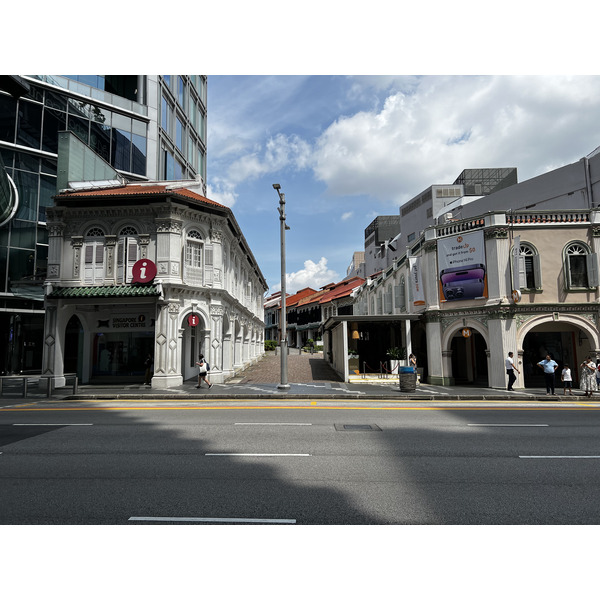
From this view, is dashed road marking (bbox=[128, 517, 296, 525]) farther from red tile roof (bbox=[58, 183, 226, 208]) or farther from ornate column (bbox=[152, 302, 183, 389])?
red tile roof (bbox=[58, 183, 226, 208])

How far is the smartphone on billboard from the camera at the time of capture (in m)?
22.0

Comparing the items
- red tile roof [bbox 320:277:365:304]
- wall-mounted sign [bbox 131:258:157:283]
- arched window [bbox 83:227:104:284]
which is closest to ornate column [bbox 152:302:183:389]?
wall-mounted sign [bbox 131:258:157:283]

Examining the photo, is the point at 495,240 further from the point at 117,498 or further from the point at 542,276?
the point at 117,498

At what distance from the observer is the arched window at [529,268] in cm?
2145

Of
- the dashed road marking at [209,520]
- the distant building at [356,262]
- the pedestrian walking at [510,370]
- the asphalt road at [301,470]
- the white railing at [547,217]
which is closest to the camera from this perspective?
the dashed road marking at [209,520]

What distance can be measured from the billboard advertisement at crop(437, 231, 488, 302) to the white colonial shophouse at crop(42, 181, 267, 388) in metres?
12.7

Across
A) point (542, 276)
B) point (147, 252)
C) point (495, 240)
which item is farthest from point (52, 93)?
point (542, 276)

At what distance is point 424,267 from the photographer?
24.7 metres

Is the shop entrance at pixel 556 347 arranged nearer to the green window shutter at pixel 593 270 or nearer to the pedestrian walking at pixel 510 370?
the green window shutter at pixel 593 270

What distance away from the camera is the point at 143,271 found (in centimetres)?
2189

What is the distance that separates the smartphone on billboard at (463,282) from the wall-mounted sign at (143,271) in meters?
15.9

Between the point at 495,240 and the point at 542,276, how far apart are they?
3.08m

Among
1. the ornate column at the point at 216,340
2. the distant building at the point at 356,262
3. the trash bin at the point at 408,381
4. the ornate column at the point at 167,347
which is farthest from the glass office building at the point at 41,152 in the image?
the distant building at the point at 356,262

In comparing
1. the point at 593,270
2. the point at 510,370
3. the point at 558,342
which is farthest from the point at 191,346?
the point at 593,270
